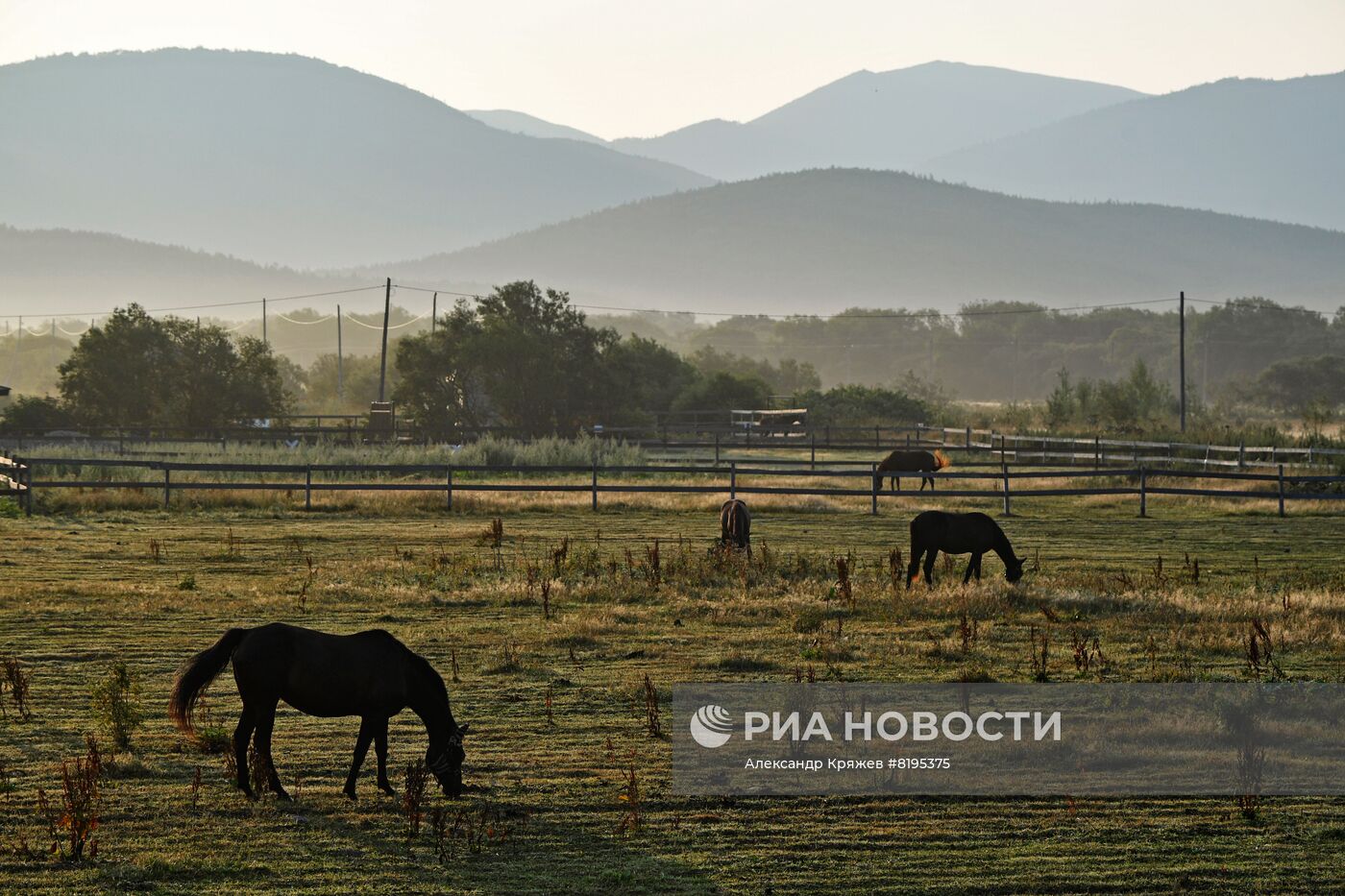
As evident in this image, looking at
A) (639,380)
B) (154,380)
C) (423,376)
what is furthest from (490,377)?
(154,380)

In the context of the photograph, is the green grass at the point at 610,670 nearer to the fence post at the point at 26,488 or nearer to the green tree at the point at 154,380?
the fence post at the point at 26,488

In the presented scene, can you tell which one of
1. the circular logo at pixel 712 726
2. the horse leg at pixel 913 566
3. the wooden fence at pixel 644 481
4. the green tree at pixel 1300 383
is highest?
the green tree at pixel 1300 383

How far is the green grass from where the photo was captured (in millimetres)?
8391

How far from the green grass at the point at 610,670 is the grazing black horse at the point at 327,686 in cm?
36

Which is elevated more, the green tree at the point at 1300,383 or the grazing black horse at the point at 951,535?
the green tree at the point at 1300,383

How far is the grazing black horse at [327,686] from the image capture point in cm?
924

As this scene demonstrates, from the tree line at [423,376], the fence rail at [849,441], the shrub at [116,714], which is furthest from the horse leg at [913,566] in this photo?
the tree line at [423,376]

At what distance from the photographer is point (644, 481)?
131 ft

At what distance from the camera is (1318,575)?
21281mm

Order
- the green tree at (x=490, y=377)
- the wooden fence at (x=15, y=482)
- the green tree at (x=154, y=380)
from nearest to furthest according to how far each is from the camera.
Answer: the wooden fence at (x=15, y=482) → the green tree at (x=490, y=377) → the green tree at (x=154, y=380)

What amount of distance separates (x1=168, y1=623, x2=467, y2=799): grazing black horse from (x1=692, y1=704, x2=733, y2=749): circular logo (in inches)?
94.4

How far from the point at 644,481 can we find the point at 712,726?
93.1 ft

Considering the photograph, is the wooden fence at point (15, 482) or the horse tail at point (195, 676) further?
the wooden fence at point (15, 482)

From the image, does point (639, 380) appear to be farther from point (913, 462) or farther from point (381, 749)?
point (381, 749)
